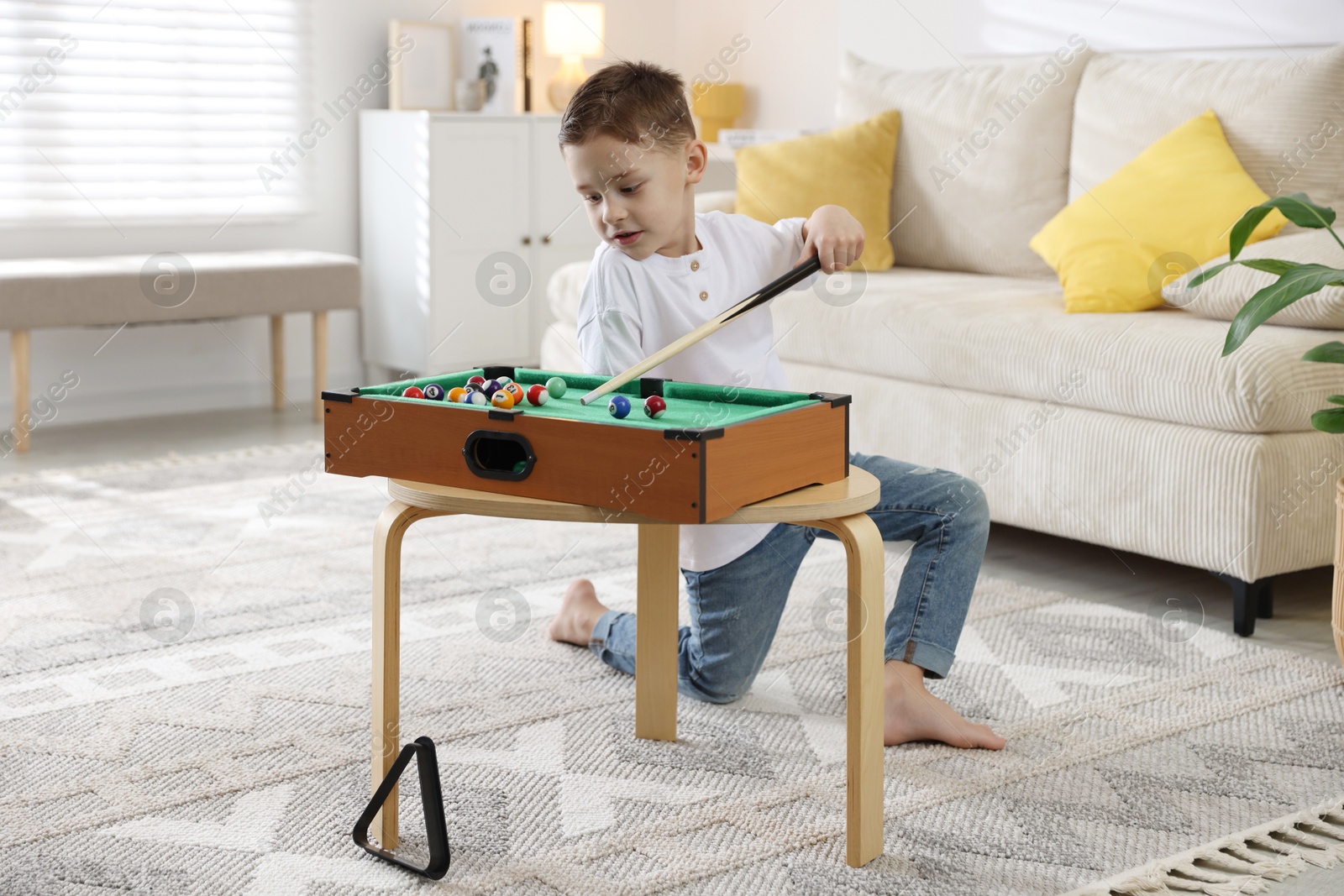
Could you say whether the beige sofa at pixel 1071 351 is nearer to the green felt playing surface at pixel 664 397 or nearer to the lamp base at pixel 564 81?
the green felt playing surface at pixel 664 397

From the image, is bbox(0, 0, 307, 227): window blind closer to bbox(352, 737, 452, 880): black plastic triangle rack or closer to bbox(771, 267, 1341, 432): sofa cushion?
bbox(771, 267, 1341, 432): sofa cushion

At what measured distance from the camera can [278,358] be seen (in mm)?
3943

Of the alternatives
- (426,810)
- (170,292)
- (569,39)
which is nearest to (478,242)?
(569,39)

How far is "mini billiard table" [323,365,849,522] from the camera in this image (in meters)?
1.09

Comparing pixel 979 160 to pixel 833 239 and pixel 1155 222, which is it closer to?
pixel 1155 222

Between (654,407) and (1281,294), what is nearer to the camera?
(654,407)

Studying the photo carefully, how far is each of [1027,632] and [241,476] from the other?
1855 millimetres

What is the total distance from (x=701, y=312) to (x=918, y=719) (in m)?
0.53

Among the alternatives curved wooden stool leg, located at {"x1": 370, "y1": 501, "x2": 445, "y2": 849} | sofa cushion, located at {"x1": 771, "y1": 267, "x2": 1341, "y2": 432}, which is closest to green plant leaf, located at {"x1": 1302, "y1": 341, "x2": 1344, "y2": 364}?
sofa cushion, located at {"x1": 771, "y1": 267, "x2": 1341, "y2": 432}

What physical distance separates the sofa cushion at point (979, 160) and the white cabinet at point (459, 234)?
129 cm

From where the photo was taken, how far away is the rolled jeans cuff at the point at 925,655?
5.04 feet

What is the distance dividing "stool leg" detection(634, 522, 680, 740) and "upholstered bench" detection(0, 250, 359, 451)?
1911 mm

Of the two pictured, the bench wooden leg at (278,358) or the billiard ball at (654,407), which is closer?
the billiard ball at (654,407)

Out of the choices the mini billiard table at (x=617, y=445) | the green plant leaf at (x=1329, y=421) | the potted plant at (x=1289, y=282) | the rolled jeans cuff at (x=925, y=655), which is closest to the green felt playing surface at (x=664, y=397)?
the mini billiard table at (x=617, y=445)
